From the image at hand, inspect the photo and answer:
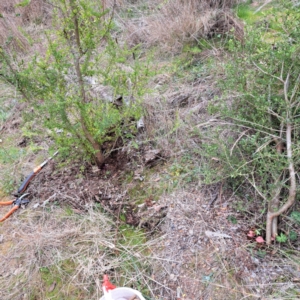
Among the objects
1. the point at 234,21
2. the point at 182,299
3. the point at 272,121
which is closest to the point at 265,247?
the point at 182,299

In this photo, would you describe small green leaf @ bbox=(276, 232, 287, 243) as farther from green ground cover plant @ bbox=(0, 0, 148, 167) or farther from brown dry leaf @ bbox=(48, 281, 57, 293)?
brown dry leaf @ bbox=(48, 281, 57, 293)

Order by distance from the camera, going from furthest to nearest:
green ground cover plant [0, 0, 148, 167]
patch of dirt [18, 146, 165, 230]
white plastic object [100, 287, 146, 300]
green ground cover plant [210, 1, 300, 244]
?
patch of dirt [18, 146, 165, 230] → green ground cover plant [0, 0, 148, 167] → green ground cover plant [210, 1, 300, 244] → white plastic object [100, 287, 146, 300]

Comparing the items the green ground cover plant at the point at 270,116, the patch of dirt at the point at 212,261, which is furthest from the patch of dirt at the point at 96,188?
the green ground cover plant at the point at 270,116

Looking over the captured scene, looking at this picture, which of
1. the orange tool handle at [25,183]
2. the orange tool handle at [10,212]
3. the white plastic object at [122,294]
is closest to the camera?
the white plastic object at [122,294]

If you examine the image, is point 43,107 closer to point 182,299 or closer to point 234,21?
point 182,299

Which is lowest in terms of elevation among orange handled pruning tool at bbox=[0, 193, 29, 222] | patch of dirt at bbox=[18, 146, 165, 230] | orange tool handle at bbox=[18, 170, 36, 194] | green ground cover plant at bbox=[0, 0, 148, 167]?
patch of dirt at bbox=[18, 146, 165, 230]

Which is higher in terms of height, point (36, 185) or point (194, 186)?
point (36, 185)

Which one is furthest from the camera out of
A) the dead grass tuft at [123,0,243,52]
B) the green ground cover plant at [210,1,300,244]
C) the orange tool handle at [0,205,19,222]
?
the dead grass tuft at [123,0,243,52]

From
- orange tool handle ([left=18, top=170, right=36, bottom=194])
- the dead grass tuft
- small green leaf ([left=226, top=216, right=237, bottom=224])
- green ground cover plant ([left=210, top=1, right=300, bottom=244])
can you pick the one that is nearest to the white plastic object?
small green leaf ([left=226, top=216, right=237, bottom=224])

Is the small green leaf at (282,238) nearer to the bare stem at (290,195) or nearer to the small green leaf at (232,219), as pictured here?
the bare stem at (290,195)

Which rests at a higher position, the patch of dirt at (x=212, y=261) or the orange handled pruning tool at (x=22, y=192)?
the orange handled pruning tool at (x=22, y=192)

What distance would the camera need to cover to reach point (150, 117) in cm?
254

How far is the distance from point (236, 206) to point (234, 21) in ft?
8.28

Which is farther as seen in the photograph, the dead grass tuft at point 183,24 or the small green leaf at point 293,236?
the dead grass tuft at point 183,24
